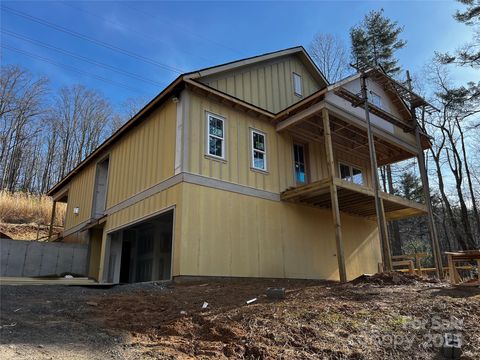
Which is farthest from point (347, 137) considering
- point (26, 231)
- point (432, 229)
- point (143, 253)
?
point (26, 231)

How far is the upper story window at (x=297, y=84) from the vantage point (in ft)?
54.0

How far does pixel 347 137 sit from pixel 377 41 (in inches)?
616

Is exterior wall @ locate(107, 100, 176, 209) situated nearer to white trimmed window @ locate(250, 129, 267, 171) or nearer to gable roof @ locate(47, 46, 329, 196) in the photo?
Result: gable roof @ locate(47, 46, 329, 196)

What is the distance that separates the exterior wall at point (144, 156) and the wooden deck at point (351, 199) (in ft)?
13.8

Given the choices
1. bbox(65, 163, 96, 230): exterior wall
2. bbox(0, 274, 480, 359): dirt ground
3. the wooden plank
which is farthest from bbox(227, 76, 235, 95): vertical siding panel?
bbox(65, 163, 96, 230): exterior wall

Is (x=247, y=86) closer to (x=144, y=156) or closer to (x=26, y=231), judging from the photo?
(x=144, y=156)

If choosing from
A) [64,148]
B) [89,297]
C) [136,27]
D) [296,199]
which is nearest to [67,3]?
[136,27]

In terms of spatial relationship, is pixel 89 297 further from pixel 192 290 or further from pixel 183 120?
pixel 183 120

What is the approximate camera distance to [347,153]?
17.0 m

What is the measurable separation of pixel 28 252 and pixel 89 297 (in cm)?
943

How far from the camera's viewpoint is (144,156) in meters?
13.6

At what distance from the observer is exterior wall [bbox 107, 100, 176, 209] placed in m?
12.2

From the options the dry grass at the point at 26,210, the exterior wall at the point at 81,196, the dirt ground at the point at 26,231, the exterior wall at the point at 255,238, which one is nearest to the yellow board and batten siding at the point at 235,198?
the exterior wall at the point at 255,238

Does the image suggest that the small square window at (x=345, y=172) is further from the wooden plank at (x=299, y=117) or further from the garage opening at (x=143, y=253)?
the garage opening at (x=143, y=253)
